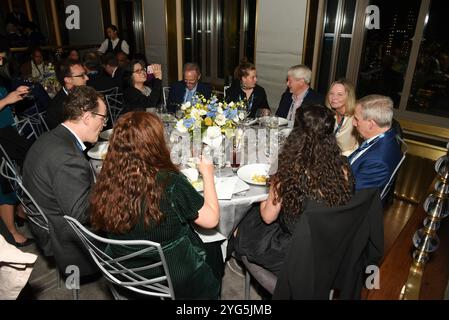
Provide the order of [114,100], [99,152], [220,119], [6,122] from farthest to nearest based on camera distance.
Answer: [114,100] → [6,122] → [99,152] → [220,119]

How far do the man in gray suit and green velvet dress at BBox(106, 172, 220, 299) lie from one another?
37cm

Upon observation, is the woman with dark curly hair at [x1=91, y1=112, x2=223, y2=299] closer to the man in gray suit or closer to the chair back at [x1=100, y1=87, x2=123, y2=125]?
the man in gray suit

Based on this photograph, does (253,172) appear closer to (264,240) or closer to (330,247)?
(264,240)

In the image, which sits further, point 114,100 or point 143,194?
point 114,100

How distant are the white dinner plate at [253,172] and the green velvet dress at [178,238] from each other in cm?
60

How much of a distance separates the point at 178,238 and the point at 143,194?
0.93 ft

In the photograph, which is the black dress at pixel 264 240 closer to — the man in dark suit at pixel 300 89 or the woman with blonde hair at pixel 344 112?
the woman with blonde hair at pixel 344 112

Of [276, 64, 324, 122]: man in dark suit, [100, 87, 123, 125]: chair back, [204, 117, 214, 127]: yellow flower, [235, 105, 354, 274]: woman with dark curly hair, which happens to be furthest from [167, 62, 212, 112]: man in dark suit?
[235, 105, 354, 274]: woman with dark curly hair

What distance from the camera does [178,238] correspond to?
4.62 ft

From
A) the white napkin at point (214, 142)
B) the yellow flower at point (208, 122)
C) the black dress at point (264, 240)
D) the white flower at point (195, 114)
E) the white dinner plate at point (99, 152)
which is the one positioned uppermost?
the white flower at point (195, 114)

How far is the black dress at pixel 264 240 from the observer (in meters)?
1.68

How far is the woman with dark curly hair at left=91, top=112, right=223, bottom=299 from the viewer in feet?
4.13

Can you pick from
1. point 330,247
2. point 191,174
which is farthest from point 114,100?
point 330,247

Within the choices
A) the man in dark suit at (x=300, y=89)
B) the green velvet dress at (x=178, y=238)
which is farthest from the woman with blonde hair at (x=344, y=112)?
the green velvet dress at (x=178, y=238)
